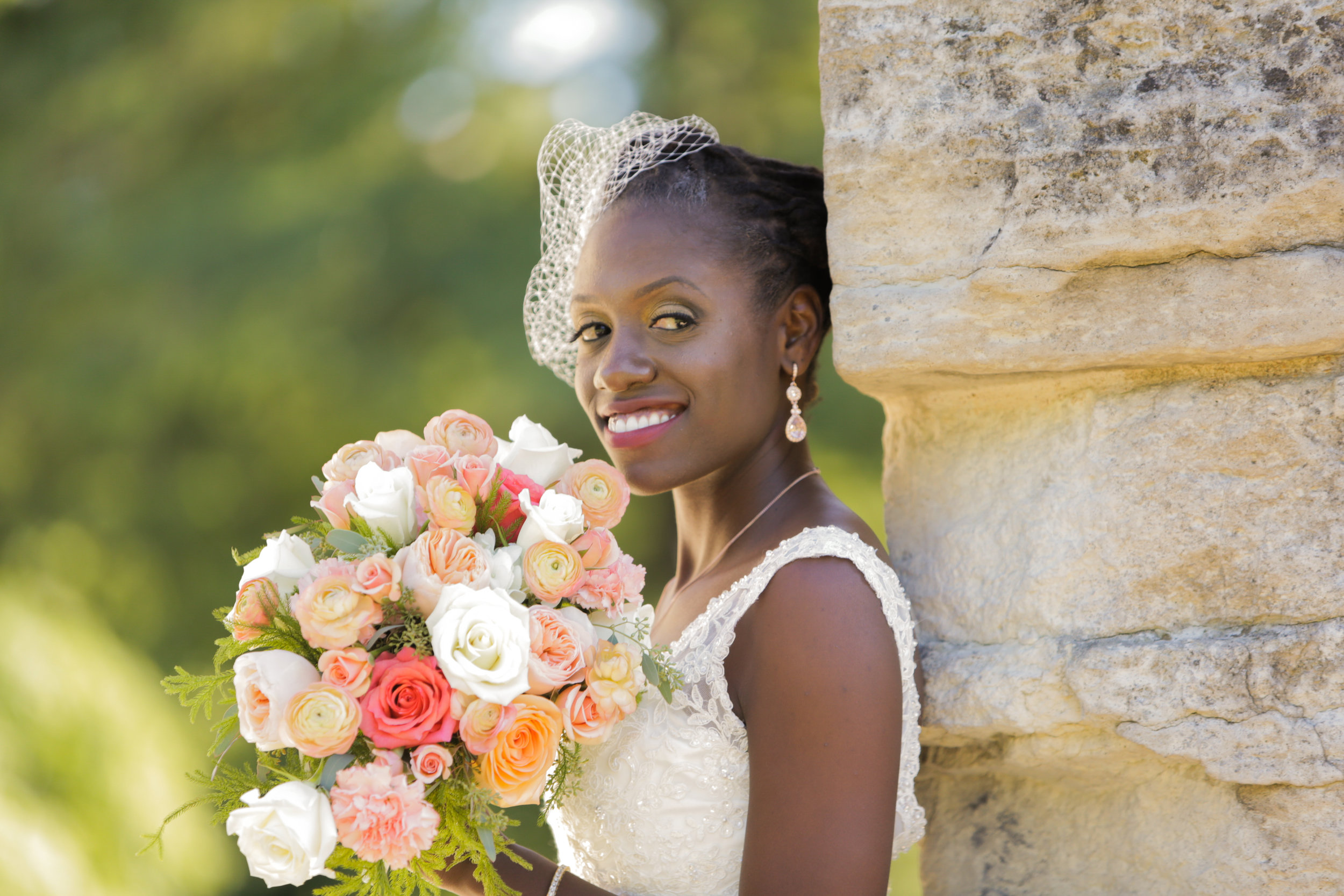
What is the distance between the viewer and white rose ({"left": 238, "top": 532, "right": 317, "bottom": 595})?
167 cm

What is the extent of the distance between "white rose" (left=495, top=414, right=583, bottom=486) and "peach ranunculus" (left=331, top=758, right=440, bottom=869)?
60 centimetres

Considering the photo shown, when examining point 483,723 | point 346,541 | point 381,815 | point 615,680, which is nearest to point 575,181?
point 346,541

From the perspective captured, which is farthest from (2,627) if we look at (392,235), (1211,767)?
(1211,767)

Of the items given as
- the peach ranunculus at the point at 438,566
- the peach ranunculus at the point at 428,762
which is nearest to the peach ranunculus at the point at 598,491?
the peach ranunculus at the point at 438,566

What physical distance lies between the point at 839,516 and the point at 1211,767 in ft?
2.48

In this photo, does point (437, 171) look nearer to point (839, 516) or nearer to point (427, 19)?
point (427, 19)

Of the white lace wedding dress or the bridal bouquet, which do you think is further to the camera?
the white lace wedding dress

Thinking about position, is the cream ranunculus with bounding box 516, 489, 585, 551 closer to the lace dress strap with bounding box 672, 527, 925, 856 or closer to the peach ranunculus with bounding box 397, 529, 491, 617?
the peach ranunculus with bounding box 397, 529, 491, 617


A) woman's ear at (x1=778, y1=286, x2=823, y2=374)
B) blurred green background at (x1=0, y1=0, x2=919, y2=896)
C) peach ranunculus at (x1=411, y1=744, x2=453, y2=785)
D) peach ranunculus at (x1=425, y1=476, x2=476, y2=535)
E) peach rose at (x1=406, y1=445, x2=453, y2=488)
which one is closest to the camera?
peach ranunculus at (x1=411, y1=744, x2=453, y2=785)

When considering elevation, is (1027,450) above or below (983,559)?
above

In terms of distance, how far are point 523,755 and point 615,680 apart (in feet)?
0.64

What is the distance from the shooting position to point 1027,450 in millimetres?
2025

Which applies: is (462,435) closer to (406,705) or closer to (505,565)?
(505,565)

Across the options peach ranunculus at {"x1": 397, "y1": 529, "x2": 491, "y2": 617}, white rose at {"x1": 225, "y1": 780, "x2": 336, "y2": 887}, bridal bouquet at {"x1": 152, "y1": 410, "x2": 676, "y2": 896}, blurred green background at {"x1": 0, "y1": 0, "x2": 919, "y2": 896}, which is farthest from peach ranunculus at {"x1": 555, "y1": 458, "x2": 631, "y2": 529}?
blurred green background at {"x1": 0, "y1": 0, "x2": 919, "y2": 896}
